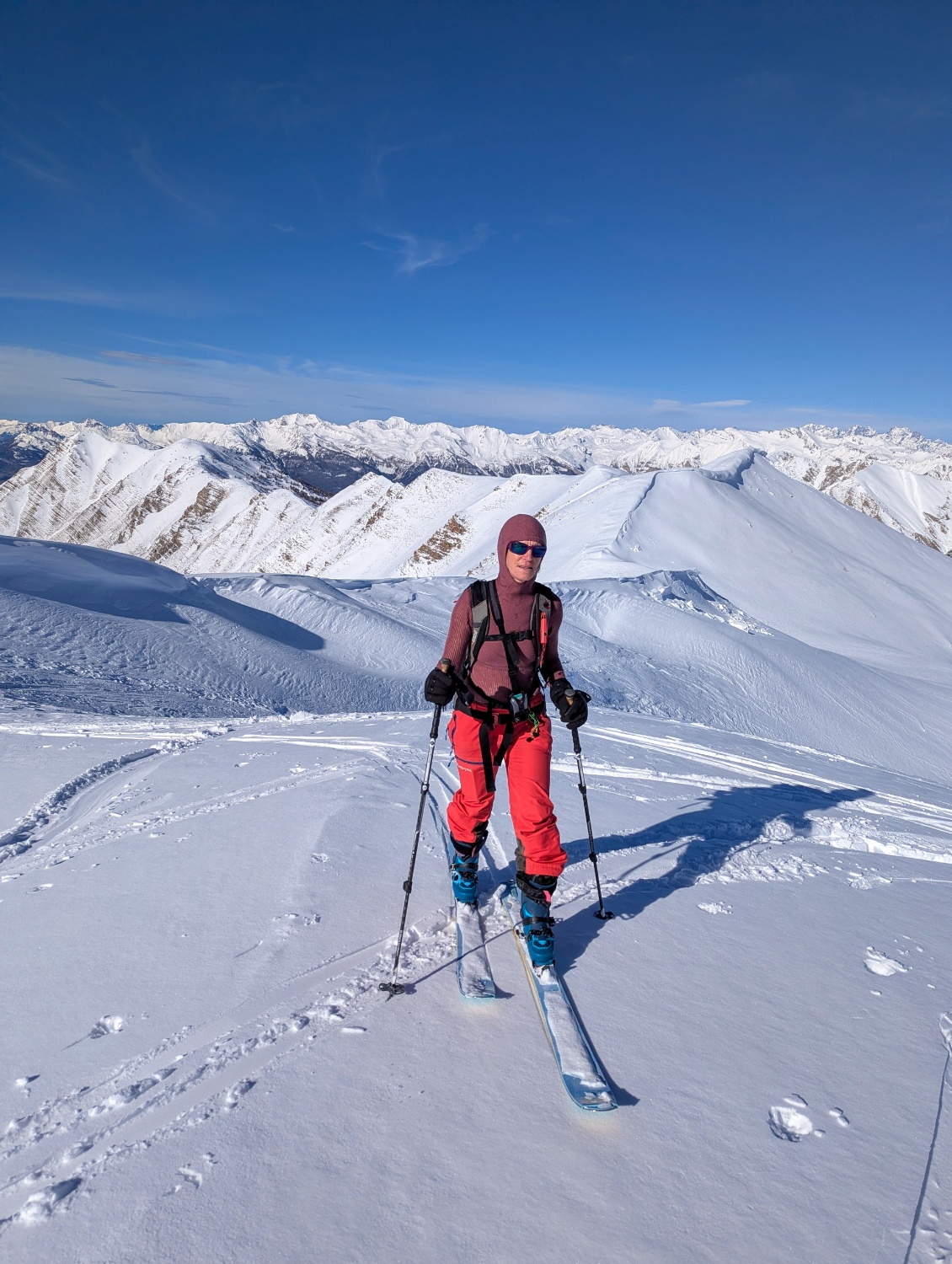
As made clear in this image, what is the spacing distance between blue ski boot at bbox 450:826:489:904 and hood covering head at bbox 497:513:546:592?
1.58 metres

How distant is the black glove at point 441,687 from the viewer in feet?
13.3

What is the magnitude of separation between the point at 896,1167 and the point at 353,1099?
2.15 meters

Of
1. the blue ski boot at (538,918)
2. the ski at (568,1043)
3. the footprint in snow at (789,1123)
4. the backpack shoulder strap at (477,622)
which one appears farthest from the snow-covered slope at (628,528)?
the footprint in snow at (789,1123)

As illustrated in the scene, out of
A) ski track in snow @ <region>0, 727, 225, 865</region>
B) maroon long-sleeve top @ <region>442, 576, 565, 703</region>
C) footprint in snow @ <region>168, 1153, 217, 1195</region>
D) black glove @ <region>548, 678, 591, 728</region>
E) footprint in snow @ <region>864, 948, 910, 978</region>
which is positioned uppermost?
maroon long-sleeve top @ <region>442, 576, 565, 703</region>

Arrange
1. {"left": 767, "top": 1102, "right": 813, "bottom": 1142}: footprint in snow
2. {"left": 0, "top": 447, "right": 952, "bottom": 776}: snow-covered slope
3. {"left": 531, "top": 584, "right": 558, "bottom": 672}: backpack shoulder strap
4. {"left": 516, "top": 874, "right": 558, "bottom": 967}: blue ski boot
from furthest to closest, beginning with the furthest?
{"left": 0, "top": 447, "right": 952, "bottom": 776}: snow-covered slope < {"left": 531, "top": 584, "right": 558, "bottom": 672}: backpack shoulder strap < {"left": 516, "top": 874, "right": 558, "bottom": 967}: blue ski boot < {"left": 767, "top": 1102, "right": 813, "bottom": 1142}: footprint in snow

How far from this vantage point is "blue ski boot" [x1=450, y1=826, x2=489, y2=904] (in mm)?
4371

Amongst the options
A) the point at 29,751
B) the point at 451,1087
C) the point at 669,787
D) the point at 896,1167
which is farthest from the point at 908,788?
the point at 29,751

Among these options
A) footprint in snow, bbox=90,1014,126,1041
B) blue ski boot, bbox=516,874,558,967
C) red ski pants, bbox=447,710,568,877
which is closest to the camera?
footprint in snow, bbox=90,1014,126,1041

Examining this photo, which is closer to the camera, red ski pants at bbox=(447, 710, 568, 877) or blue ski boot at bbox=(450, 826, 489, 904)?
red ski pants at bbox=(447, 710, 568, 877)

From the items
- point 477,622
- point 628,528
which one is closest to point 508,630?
point 477,622

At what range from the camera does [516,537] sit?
4152mm

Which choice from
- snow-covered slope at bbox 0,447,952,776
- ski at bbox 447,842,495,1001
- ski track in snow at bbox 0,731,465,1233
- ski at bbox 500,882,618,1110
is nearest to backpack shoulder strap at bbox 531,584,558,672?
ski at bbox 447,842,495,1001

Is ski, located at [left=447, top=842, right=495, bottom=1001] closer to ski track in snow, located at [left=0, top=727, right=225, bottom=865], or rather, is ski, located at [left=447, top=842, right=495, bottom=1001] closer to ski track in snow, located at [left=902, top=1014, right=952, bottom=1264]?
ski track in snow, located at [left=902, top=1014, right=952, bottom=1264]

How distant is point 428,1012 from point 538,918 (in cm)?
78
